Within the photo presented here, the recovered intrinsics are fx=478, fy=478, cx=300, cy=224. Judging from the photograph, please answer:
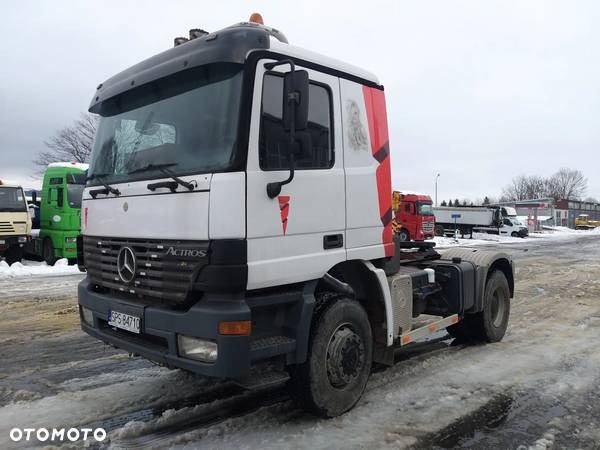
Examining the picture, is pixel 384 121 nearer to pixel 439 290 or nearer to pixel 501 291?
pixel 439 290

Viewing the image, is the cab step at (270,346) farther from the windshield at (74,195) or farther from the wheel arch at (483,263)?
the windshield at (74,195)

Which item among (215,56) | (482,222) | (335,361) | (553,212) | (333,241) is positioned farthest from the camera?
(553,212)

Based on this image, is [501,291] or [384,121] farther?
[501,291]

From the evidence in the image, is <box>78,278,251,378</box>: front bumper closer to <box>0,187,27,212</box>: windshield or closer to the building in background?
<box>0,187,27,212</box>: windshield

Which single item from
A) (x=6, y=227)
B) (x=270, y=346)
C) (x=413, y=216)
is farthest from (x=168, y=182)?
(x=413, y=216)

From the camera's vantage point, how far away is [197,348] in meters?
3.16

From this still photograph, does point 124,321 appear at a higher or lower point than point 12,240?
lower

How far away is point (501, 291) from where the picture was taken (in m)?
6.30

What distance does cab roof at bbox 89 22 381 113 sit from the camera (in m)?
3.24

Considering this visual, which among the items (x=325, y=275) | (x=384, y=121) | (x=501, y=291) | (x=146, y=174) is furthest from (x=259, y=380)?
(x=501, y=291)

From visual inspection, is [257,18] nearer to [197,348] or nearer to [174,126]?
[174,126]

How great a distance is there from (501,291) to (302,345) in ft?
12.8

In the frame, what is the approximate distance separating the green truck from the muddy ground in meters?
8.45

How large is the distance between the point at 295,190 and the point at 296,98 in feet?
2.23
